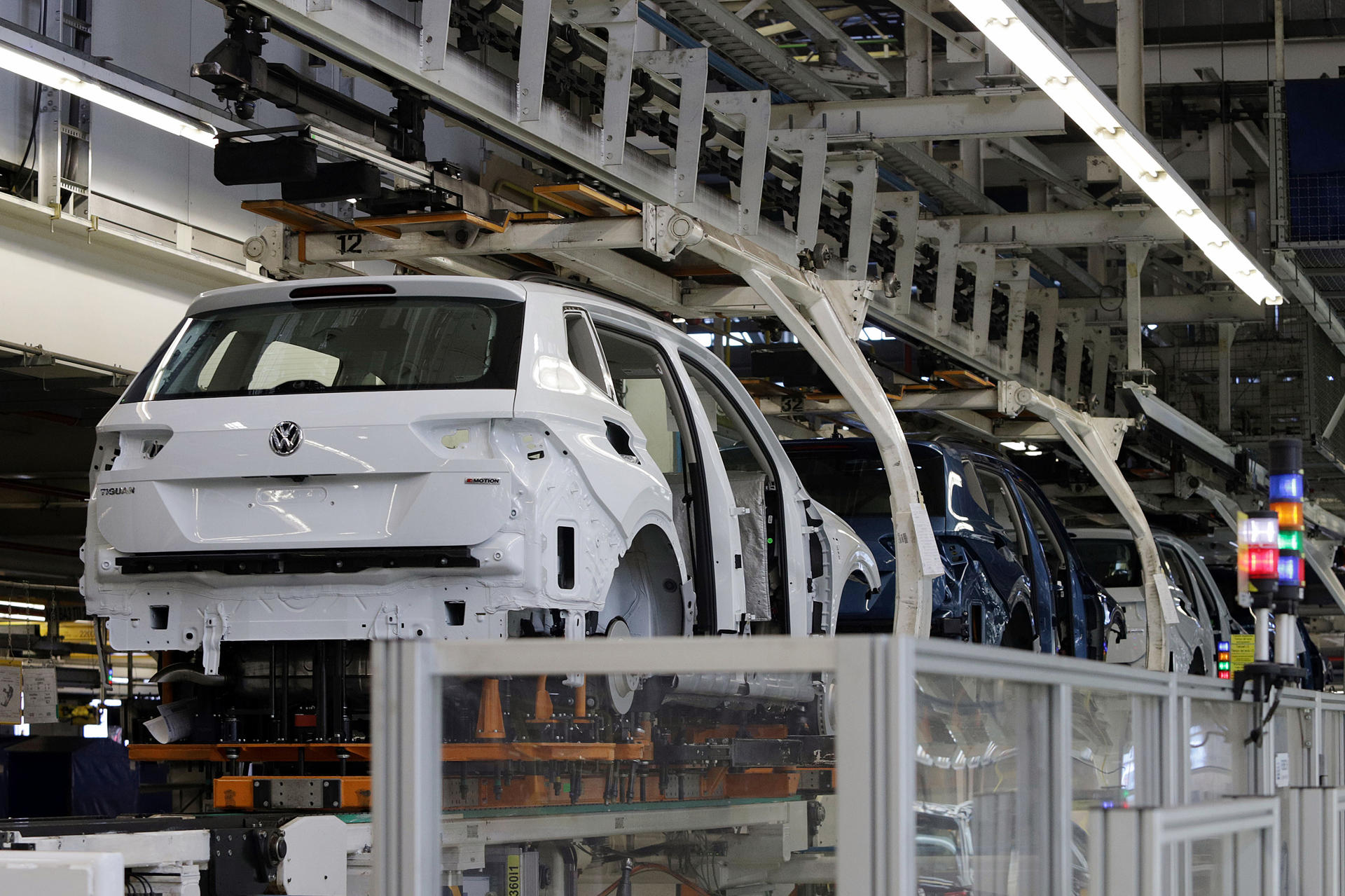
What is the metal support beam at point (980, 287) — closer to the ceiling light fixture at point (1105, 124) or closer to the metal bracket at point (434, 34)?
the ceiling light fixture at point (1105, 124)

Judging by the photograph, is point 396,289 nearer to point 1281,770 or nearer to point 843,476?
point 1281,770

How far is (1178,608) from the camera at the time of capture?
39.5 feet

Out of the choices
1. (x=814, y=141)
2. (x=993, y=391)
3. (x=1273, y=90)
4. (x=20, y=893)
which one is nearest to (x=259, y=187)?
(x=814, y=141)

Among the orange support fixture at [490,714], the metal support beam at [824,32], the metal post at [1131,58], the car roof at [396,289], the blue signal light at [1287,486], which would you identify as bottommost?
the orange support fixture at [490,714]

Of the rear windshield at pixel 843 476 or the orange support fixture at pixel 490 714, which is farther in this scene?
the rear windshield at pixel 843 476

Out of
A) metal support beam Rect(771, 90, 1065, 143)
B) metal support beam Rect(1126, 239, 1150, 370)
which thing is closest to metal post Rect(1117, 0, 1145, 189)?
metal support beam Rect(771, 90, 1065, 143)

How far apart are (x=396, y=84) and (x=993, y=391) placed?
6.55 m

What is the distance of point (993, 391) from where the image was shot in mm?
11828

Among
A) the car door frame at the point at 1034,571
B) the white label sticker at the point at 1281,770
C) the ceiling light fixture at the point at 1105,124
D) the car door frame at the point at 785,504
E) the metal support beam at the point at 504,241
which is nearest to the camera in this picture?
the white label sticker at the point at 1281,770

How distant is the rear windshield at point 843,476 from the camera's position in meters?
8.73

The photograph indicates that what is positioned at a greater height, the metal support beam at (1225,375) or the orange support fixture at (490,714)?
the metal support beam at (1225,375)

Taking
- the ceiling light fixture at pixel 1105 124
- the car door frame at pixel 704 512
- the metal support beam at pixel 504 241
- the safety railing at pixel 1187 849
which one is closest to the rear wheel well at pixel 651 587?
the car door frame at pixel 704 512

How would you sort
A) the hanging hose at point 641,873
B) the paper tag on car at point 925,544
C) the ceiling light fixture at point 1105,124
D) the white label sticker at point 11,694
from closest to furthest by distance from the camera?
the hanging hose at point 641,873
the ceiling light fixture at point 1105,124
the paper tag on car at point 925,544
the white label sticker at point 11,694

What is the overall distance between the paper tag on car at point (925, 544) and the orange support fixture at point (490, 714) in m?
4.86
